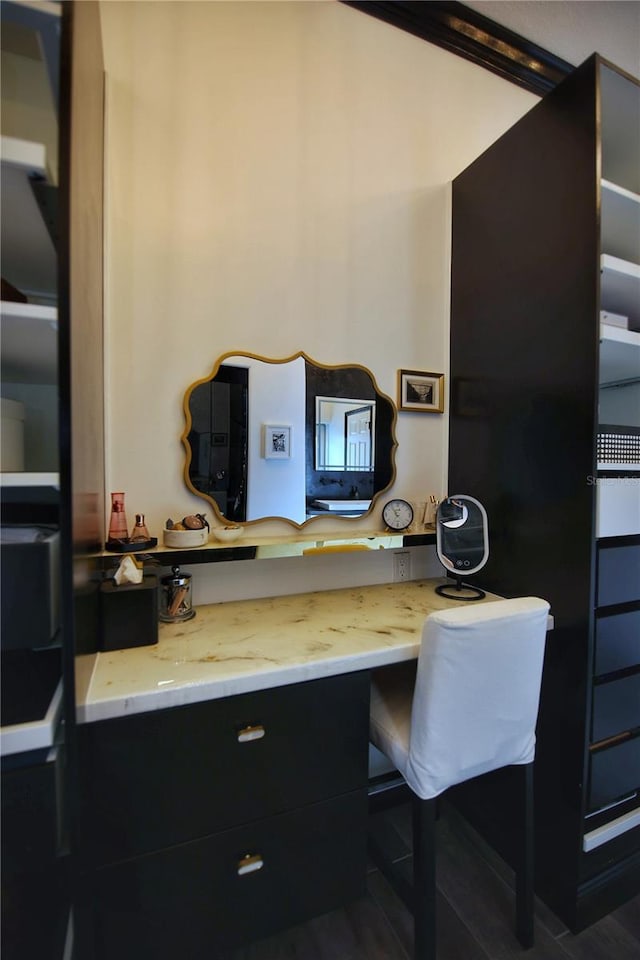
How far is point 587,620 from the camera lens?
125cm

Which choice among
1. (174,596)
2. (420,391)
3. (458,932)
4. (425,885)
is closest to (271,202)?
(420,391)

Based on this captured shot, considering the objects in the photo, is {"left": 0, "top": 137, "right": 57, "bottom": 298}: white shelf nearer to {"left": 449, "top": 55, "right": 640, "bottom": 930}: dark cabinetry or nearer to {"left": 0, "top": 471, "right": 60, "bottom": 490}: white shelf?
{"left": 0, "top": 471, "right": 60, "bottom": 490}: white shelf

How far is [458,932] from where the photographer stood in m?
1.24

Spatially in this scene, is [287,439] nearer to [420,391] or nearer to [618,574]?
[420,391]

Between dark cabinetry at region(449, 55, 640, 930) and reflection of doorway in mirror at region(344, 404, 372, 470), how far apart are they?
1.60ft

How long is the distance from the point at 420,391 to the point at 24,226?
1.40 meters

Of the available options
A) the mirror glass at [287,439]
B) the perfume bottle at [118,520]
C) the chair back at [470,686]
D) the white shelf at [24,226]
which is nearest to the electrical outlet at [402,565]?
the mirror glass at [287,439]

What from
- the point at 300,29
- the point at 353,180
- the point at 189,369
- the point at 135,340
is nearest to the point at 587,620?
the point at 189,369

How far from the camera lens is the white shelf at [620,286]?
126cm

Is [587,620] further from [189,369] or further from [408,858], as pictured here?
[189,369]

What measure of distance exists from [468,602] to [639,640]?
538mm

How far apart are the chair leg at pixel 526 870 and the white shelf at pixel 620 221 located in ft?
5.66

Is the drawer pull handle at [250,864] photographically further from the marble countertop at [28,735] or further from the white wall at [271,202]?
the white wall at [271,202]

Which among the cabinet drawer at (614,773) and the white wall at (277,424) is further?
the white wall at (277,424)
